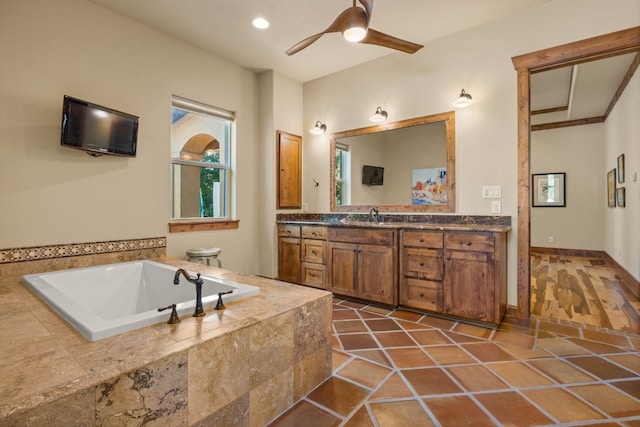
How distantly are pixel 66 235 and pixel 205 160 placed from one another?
170cm

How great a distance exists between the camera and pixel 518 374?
203cm

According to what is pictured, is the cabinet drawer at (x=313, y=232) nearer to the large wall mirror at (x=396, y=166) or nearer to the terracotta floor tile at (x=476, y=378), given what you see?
the large wall mirror at (x=396, y=166)

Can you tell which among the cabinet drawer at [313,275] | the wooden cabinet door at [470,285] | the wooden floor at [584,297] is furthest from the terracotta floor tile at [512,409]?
the cabinet drawer at [313,275]

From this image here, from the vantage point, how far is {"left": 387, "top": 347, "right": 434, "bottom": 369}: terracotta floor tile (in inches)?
85.4

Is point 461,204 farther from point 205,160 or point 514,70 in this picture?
point 205,160

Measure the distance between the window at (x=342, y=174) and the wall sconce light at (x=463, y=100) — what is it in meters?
1.52

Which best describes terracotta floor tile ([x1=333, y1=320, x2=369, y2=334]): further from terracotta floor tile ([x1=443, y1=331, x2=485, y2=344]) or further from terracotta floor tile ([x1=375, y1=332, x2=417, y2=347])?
terracotta floor tile ([x1=443, y1=331, x2=485, y2=344])

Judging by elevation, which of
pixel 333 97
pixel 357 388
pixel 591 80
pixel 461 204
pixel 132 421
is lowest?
pixel 357 388

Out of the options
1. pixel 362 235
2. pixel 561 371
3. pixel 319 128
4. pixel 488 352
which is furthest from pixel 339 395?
pixel 319 128

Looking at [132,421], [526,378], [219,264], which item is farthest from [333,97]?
[132,421]

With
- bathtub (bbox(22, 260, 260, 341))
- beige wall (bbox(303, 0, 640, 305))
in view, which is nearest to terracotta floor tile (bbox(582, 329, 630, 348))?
beige wall (bbox(303, 0, 640, 305))

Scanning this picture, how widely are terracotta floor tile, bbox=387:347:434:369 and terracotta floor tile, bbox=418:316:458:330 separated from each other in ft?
1.86

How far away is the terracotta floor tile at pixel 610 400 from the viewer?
5.40 ft

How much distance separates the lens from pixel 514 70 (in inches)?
121
